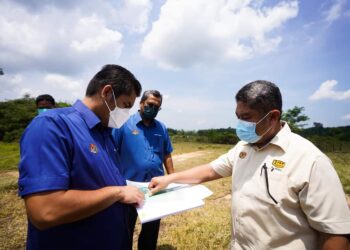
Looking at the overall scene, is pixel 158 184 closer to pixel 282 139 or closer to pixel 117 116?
pixel 117 116

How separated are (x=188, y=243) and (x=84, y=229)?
2.74m

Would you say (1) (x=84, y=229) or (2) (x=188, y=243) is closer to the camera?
(1) (x=84, y=229)

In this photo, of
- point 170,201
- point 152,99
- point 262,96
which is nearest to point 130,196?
point 170,201

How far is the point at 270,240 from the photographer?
5.41ft

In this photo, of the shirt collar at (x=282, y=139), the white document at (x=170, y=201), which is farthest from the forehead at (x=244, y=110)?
the white document at (x=170, y=201)

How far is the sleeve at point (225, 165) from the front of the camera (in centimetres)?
230

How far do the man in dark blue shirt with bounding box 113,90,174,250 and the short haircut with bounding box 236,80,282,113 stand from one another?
1.68 meters

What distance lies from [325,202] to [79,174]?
140cm

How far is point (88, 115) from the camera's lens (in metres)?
1.68

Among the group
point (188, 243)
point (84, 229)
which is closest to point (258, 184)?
point (84, 229)

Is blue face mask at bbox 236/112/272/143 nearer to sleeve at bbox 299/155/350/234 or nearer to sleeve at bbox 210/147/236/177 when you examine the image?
sleeve at bbox 210/147/236/177

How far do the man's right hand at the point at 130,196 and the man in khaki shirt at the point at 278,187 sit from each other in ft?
2.32

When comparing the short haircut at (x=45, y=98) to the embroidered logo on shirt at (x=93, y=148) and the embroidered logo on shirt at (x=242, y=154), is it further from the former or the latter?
the embroidered logo on shirt at (x=242, y=154)

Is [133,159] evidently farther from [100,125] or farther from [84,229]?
[84,229]
